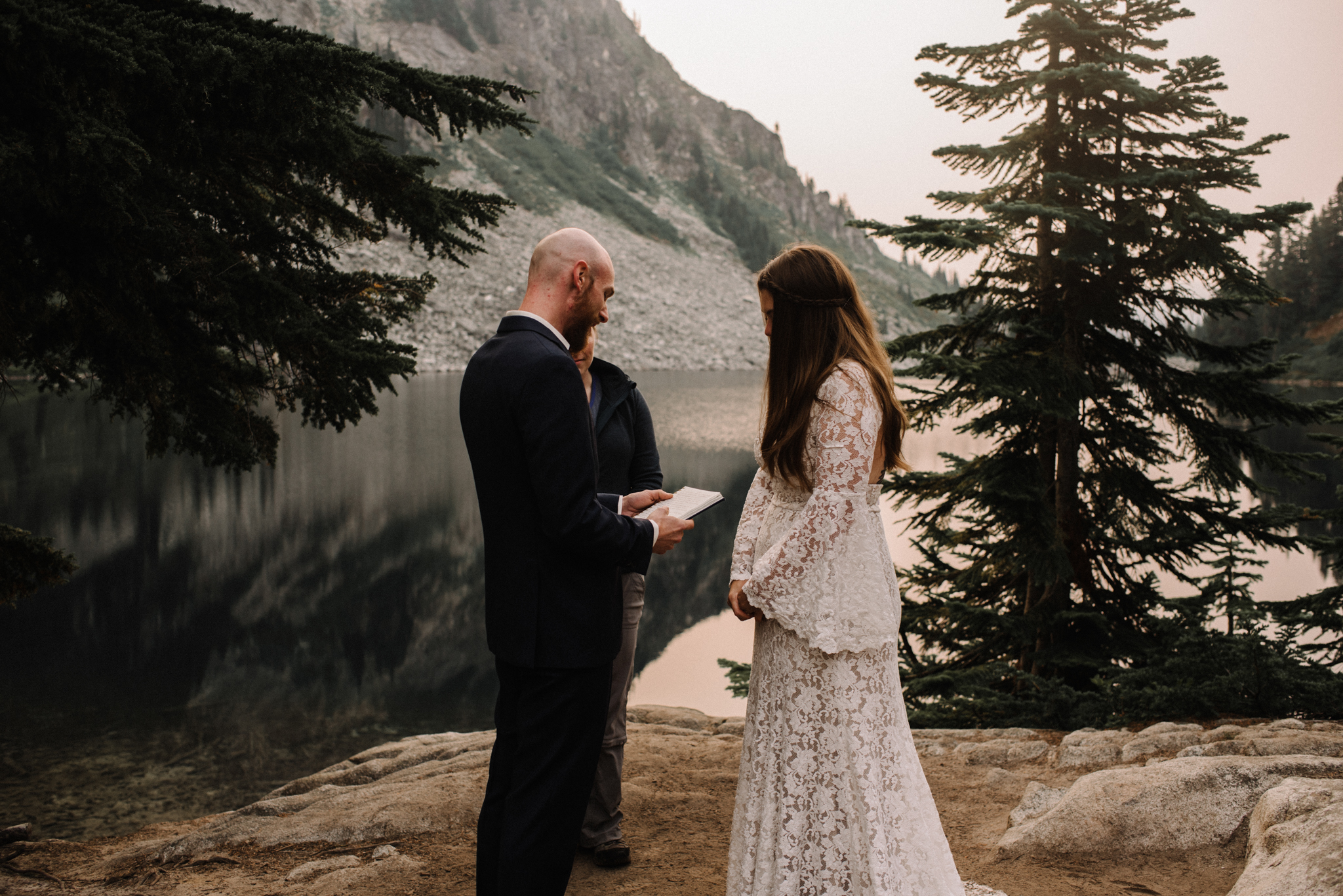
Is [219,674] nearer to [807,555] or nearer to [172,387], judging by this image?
[172,387]

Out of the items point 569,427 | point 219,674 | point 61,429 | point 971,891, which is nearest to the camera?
point 569,427

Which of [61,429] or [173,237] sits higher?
[173,237]

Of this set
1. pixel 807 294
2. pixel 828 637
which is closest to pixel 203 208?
pixel 807 294

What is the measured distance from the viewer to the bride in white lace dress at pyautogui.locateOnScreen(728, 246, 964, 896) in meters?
2.28

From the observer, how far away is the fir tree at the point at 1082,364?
693 cm

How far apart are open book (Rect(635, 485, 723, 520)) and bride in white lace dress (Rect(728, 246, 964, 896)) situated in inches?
10.5

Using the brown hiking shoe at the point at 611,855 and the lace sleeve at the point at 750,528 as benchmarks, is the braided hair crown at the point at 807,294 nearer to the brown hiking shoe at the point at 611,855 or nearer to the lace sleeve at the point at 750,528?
the lace sleeve at the point at 750,528

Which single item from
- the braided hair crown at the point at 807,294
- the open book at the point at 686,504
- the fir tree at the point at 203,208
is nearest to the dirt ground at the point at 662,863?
the open book at the point at 686,504

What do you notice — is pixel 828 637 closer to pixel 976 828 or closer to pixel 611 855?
pixel 611 855

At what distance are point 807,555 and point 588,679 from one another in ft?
2.45

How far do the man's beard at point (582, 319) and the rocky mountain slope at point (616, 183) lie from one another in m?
53.4

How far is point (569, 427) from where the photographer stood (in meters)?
2.12

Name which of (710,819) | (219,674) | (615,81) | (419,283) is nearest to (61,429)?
(219,674)

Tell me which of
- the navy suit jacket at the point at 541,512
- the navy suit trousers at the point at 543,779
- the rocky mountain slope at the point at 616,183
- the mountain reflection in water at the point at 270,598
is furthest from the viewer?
the rocky mountain slope at the point at 616,183
